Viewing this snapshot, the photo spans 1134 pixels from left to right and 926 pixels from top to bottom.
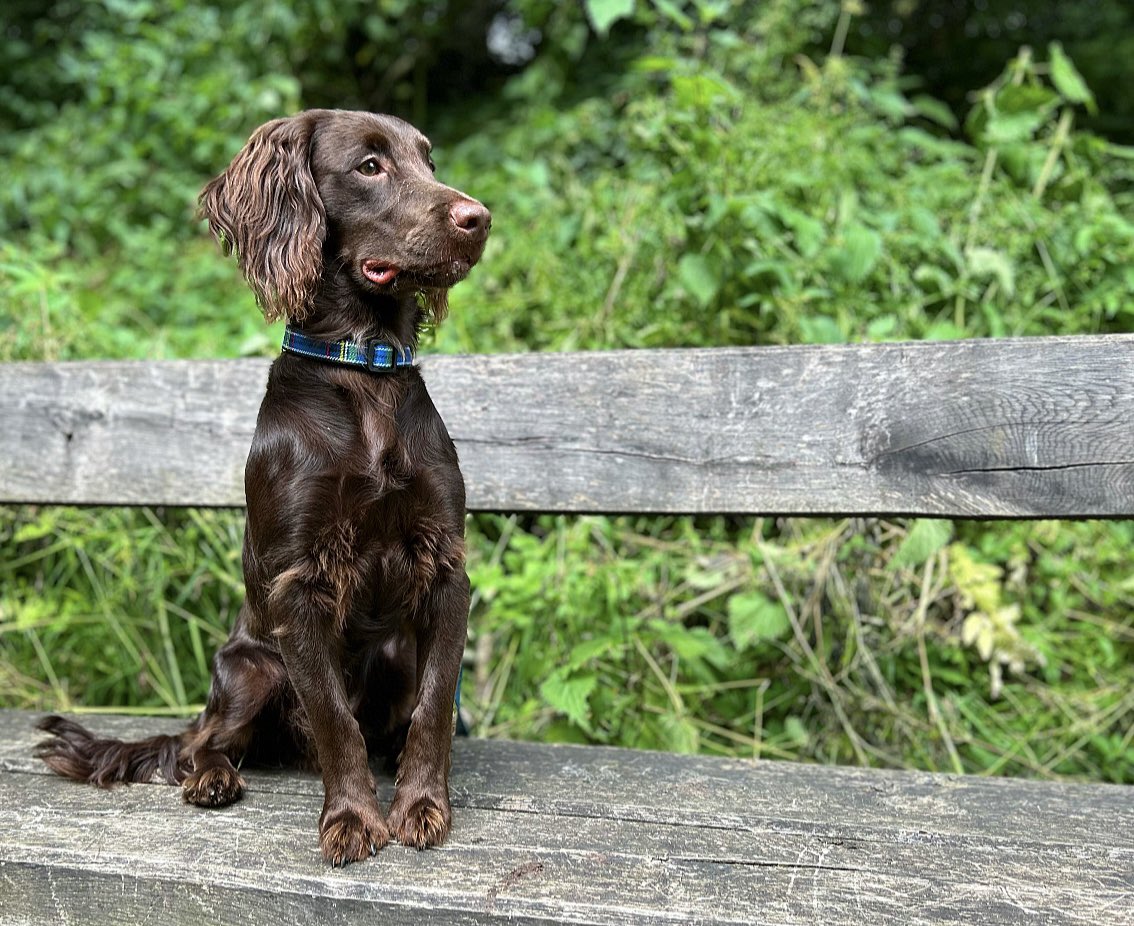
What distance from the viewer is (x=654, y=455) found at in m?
2.37

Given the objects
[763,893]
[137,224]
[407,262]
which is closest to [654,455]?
[407,262]

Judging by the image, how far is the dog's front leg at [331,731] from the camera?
1707 mm

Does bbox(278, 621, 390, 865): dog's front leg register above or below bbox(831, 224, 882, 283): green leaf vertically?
below

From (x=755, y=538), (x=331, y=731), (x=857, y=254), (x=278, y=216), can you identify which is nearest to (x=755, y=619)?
(x=755, y=538)

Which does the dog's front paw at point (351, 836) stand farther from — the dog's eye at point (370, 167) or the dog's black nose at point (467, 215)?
the dog's eye at point (370, 167)

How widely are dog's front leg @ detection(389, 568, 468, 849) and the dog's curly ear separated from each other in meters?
0.54

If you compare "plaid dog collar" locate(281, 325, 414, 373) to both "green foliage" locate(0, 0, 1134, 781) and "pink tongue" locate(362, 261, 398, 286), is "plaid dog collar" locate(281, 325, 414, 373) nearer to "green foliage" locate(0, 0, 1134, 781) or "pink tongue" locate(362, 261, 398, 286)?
"pink tongue" locate(362, 261, 398, 286)

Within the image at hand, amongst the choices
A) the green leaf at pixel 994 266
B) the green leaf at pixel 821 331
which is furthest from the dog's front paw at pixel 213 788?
the green leaf at pixel 994 266

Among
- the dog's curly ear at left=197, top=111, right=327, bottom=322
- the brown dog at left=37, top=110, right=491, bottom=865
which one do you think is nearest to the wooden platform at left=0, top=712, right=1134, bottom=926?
the brown dog at left=37, top=110, right=491, bottom=865

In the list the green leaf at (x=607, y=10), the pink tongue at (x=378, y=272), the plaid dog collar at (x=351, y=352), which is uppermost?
the green leaf at (x=607, y=10)

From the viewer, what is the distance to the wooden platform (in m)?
1.50

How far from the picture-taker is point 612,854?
1650mm

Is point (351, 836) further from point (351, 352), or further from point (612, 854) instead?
point (351, 352)

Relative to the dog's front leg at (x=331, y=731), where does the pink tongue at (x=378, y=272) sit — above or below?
above
